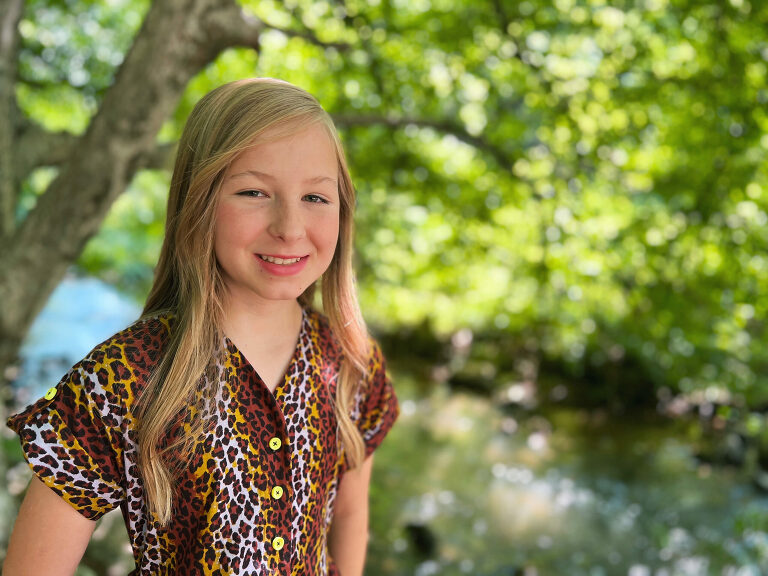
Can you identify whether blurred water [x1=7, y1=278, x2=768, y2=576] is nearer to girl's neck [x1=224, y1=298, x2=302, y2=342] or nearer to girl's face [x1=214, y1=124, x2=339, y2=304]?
girl's neck [x1=224, y1=298, x2=302, y2=342]

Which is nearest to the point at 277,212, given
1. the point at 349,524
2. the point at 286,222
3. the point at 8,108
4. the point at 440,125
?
the point at 286,222

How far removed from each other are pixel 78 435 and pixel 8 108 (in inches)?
113

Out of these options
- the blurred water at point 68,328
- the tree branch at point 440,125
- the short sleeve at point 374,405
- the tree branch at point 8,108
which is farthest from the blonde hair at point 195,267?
the blurred water at point 68,328

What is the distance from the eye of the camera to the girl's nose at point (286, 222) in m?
1.35

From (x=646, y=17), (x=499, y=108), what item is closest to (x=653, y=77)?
(x=646, y=17)

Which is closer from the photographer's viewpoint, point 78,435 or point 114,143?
point 78,435

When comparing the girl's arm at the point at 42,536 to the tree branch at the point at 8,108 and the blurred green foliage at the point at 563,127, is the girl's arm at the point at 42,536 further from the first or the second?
the blurred green foliage at the point at 563,127

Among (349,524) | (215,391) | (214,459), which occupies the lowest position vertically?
(349,524)

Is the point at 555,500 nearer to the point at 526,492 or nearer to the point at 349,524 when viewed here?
the point at 526,492

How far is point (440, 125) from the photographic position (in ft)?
15.4

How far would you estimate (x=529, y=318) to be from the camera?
7.32m

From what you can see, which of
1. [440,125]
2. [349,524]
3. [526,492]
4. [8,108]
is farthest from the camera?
[526,492]

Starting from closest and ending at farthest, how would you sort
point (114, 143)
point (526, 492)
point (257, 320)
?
1. point (257, 320)
2. point (114, 143)
3. point (526, 492)

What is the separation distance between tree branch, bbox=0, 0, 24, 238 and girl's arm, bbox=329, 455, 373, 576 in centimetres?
254
